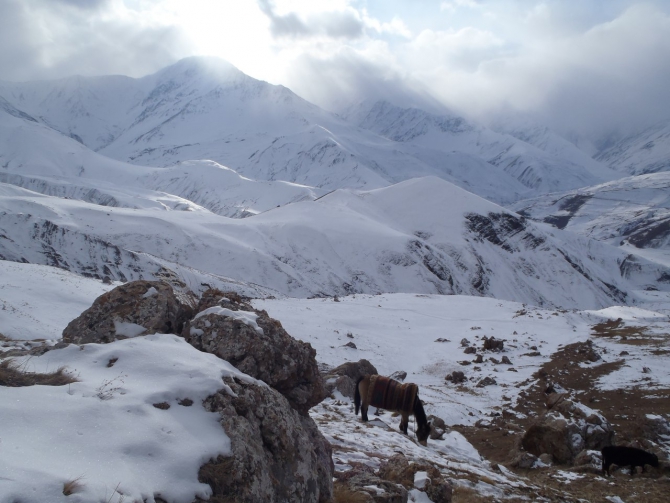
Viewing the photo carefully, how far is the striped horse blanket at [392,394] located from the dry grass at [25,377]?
849cm

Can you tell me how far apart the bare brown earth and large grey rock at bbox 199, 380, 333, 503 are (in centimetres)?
364

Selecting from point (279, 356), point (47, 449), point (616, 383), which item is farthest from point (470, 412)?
point (47, 449)

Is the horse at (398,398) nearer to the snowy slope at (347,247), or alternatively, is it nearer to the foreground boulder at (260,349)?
the foreground boulder at (260,349)

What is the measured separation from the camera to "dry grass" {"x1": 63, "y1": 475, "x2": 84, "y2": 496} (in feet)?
10.8

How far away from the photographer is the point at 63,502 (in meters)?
3.22

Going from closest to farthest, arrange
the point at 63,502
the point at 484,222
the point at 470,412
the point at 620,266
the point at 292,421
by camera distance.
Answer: the point at 63,502
the point at 292,421
the point at 470,412
the point at 484,222
the point at 620,266

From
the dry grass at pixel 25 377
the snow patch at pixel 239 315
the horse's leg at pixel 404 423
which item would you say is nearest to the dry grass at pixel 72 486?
the dry grass at pixel 25 377

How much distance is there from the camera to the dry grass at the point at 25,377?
468cm

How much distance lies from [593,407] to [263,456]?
17.9 meters

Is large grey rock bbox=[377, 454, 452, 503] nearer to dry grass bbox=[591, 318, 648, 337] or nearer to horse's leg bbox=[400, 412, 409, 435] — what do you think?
horse's leg bbox=[400, 412, 409, 435]

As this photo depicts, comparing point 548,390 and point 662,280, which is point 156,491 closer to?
point 548,390

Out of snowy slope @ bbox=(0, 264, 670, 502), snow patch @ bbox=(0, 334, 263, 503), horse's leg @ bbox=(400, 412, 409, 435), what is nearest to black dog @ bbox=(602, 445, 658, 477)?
snowy slope @ bbox=(0, 264, 670, 502)

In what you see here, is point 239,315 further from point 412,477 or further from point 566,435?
point 566,435

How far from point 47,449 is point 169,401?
139 cm
